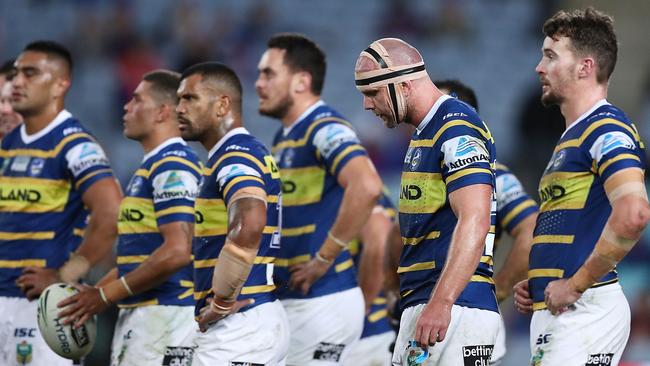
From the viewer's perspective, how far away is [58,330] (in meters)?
7.77

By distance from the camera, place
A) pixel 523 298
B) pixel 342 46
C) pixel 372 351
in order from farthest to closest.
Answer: pixel 342 46
pixel 372 351
pixel 523 298

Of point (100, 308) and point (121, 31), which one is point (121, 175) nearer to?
point (121, 31)

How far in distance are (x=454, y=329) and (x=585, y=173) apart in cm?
116

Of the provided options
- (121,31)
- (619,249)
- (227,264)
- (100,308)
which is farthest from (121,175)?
(619,249)

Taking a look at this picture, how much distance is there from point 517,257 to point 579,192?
5.83 ft

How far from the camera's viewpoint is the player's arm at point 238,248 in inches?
253

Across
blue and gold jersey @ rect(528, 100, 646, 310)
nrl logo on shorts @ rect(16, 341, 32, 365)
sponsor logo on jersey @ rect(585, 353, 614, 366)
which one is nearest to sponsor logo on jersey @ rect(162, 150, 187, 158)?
nrl logo on shorts @ rect(16, 341, 32, 365)

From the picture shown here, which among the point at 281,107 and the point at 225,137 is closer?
the point at 225,137

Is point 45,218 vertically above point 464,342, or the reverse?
point 45,218

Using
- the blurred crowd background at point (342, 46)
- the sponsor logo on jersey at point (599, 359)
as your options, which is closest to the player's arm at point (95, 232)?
the sponsor logo on jersey at point (599, 359)

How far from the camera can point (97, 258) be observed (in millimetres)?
8352

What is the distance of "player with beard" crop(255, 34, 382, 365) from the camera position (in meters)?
8.25

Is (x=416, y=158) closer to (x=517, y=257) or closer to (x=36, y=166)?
(x=517, y=257)

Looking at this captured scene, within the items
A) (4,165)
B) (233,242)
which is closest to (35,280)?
(4,165)
